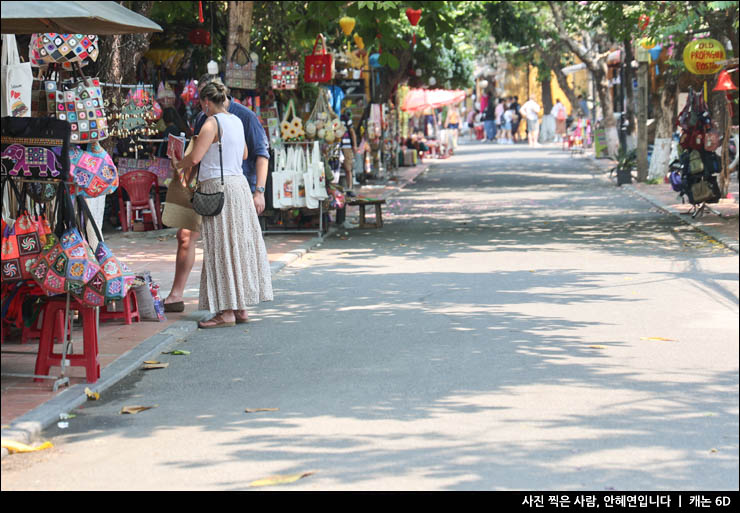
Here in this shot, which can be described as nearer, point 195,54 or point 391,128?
point 195,54

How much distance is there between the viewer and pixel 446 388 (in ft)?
23.1

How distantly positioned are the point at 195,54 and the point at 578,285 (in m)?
9.49

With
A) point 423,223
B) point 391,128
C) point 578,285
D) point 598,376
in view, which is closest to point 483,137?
point 391,128

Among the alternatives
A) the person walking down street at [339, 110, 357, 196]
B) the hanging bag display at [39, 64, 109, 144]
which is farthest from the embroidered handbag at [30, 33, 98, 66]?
the person walking down street at [339, 110, 357, 196]

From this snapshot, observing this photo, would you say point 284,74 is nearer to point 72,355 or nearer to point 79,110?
point 79,110

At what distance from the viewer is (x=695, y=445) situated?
→ 5.70 meters

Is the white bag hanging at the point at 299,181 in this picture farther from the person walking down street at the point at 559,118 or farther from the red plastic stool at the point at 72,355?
the person walking down street at the point at 559,118

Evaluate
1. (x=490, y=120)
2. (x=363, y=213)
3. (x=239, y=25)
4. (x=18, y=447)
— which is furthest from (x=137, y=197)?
(x=490, y=120)

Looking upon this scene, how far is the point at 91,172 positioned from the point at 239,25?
9.18m

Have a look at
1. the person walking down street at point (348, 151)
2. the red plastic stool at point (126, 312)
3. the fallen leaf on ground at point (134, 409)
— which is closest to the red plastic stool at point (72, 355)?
the fallen leaf on ground at point (134, 409)

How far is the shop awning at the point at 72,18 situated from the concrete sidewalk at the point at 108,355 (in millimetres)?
2195

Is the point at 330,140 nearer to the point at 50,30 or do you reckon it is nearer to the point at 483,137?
the point at 50,30

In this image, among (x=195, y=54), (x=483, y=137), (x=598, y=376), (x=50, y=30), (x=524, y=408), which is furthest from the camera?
(x=483, y=137)

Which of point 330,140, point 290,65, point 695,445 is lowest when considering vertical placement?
point 695,445
